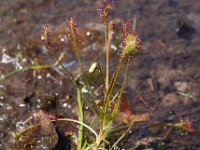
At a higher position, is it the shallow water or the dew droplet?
the shallow water

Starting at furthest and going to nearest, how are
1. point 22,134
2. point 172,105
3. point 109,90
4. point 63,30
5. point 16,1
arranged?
1. point 16,1
2. point 63,30
3. point 172,105
4. point 22,134
5. point 109,90

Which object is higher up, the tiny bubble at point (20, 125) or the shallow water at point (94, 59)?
the shallow water at point (94, 59)

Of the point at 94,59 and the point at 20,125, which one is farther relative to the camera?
the point at 94,59

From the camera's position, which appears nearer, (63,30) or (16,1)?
(63,30)

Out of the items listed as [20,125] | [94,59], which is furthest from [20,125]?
[94,59]

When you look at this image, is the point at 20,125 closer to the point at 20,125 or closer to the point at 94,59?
the point at 20,125

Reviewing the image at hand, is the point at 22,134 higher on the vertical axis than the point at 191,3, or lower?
lower

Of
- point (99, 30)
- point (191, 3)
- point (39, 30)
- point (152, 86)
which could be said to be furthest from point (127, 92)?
point (191, 3)

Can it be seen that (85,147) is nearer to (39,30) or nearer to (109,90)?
(109,90)

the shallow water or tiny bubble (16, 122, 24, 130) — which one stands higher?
the shallow water

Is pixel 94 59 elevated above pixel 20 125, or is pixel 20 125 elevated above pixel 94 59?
pixel 94 59

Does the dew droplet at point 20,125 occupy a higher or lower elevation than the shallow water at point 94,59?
lower
